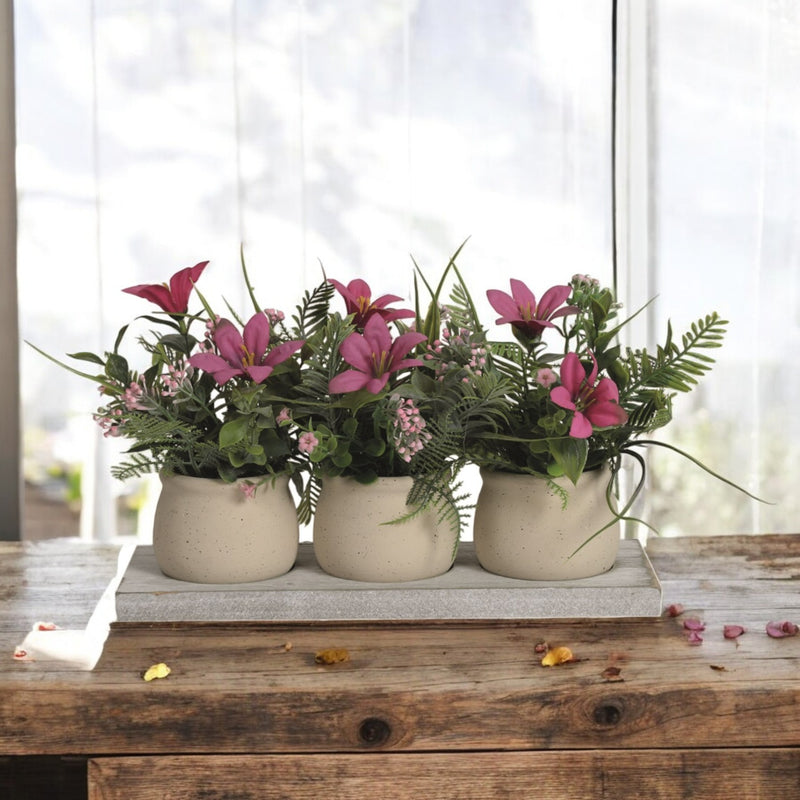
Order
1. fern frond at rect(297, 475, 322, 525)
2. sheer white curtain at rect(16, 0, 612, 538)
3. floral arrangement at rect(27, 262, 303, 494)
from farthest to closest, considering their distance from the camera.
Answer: sheer white curtain at rect(16, 0, 612, 538) < fern frond at rect(297, 475, 322, 525) < floral arrangement at rect(27, 262, 303, 494)

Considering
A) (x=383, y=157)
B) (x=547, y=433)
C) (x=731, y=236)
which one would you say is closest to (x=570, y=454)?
(x=547, y=433)

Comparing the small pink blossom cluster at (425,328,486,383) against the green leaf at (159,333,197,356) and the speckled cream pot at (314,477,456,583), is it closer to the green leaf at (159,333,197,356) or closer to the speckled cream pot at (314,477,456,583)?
the speckled cream pot at (314,477,456,583)

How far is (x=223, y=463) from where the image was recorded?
96 centimetres

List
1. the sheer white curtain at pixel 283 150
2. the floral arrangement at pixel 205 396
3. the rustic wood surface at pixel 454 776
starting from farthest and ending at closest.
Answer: the sheer white curtain at pixel 283 150 < the floral arrangement at pixel 205 396 < the rustic wood surface at pixel 454 776

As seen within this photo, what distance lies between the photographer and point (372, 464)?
98 centimetres

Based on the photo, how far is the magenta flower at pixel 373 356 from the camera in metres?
0.87

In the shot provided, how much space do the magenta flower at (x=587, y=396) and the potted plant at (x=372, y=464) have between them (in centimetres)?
14

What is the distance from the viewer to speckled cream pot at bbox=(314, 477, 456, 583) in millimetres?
952

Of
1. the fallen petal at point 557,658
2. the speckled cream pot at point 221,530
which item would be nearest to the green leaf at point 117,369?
the speckled cream pot at point 221,530

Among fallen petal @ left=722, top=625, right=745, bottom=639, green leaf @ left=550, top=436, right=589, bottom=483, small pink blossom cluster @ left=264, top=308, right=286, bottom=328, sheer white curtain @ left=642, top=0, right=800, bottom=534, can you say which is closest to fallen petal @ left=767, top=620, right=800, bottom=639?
fallen petal @ left=722, top=625, right=745, bottom=639

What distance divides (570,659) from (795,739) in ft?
0.65

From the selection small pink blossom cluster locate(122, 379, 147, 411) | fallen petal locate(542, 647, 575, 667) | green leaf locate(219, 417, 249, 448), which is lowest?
fallen petal locate(542, 647, 575, 667)

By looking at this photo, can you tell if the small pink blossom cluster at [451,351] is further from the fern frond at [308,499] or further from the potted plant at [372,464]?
the fern frond at [308,499]

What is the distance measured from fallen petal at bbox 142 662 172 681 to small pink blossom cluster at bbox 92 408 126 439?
0.22 metres
